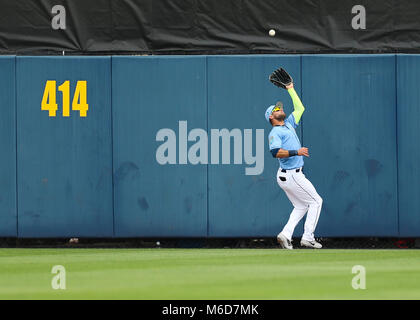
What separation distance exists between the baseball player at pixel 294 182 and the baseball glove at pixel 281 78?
0.32 meters

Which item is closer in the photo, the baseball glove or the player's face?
the player's face

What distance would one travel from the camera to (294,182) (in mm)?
14977

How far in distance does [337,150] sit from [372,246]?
159cm

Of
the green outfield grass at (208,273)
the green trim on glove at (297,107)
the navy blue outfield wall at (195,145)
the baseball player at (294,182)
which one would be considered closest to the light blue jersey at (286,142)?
the baseball player at (294,182)

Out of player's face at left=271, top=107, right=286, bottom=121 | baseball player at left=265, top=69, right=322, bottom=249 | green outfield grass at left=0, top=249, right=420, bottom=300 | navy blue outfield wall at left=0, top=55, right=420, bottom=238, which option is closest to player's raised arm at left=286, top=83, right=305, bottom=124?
baseball player at left=265, top=69, right=322, bottom=249

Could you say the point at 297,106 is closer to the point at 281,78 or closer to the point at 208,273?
the point at 281,78

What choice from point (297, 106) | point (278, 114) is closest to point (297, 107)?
point (297, 106)

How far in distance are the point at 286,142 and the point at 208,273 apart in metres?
3.62

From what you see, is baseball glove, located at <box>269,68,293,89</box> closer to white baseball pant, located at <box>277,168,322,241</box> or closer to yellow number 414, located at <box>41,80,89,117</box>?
white baseball pant, located at <box>277,168,322,241</box>

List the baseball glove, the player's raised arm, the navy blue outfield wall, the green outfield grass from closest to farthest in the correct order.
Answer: the green outfield grass
the player's raised arm
the baseball glove
the navy blue outfield wall

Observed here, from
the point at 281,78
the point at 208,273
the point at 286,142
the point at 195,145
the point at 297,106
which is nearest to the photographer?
the point at 208,273

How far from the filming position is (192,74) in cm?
1576

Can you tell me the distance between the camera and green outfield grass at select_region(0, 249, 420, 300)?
10.3 meters
